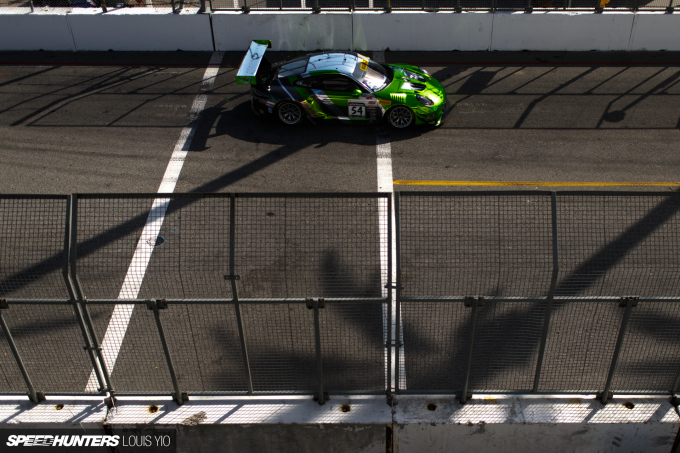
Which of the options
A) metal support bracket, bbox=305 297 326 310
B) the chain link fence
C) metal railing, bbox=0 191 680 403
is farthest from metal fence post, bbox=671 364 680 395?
the chain link fence

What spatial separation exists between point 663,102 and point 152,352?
39.4 feet

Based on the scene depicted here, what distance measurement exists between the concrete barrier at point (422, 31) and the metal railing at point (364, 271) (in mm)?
10842

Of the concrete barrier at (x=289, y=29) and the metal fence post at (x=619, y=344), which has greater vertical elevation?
the concrete barrier at (x=289, y=29)

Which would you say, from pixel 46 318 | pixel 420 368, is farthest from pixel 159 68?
pixel 420 368

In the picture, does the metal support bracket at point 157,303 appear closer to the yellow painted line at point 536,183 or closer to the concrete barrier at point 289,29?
the yellow painted line at point 536,183

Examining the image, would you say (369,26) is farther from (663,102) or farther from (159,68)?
(663,102)

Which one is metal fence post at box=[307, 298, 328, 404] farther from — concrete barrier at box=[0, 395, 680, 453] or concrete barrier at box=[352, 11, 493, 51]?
concrete barrier at box=[352, 11, 493, 51]

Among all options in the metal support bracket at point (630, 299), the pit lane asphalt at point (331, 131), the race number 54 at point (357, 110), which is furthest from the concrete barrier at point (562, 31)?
the metal support bracket at point (630, 299)

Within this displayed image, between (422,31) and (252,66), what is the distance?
5547 millimetres

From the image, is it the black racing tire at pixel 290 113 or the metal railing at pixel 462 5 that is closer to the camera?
the black racing tire at pixel 290 113

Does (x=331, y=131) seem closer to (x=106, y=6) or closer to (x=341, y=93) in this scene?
(x=341, y=93)

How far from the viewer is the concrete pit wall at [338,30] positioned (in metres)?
14.9

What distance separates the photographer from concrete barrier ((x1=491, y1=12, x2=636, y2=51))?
14797 millimetres

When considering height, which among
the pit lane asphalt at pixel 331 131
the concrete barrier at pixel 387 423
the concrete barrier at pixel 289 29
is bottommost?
the concrete barrier at pixel 387 423
